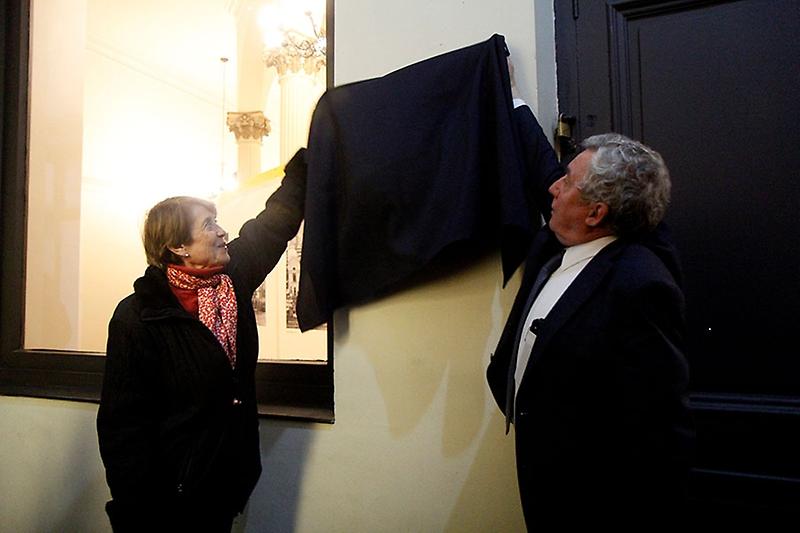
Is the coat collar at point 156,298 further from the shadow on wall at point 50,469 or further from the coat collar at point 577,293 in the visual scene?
the shadow on wall at point 50,469

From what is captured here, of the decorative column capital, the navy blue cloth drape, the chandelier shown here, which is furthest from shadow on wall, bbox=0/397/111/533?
the decorative column capital

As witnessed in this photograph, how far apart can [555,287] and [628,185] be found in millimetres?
227

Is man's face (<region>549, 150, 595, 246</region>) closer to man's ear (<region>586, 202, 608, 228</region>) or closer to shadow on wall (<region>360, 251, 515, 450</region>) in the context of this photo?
man's ear (<region>586, 202, 608, 228</region>)

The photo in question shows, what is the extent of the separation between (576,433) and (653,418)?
0.42ft

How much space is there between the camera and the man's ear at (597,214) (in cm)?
97

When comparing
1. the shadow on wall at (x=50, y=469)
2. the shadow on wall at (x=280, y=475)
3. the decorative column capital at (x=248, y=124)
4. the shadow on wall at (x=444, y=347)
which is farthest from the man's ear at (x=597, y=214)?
the decorative column capital at (x=248, y=124)

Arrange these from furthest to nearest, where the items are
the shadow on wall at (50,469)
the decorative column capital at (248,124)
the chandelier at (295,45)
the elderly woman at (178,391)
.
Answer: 1. the decorative column capital at (248,124)
2. the chandelier at (295,45)
3. the shadow on wall at (50,469)
4. the elderly woman at (178,391)

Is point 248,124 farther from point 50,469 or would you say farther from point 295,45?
point 50,469

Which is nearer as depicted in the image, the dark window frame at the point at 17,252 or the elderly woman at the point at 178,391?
the elderly woman at the point at 178,391

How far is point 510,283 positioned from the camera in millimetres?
1264

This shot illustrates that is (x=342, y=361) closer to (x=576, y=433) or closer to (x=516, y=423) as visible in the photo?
(x=516, y=423)

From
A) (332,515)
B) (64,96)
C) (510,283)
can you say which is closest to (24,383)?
Answer: (64,96)

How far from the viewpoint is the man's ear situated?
3.19 feet

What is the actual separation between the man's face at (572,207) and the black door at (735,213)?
0.36 m
